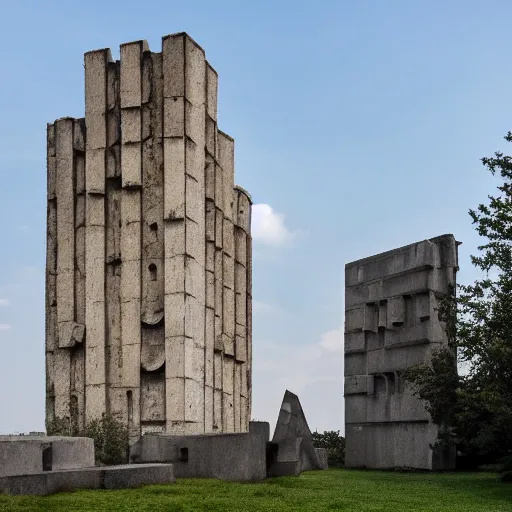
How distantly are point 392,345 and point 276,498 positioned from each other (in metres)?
17.6

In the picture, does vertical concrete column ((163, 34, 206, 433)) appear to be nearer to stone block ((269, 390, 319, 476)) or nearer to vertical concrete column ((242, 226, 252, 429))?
stone block ((269, 390, 319, 476))

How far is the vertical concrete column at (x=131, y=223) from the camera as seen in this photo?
26781 mm

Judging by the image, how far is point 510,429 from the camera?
21.7 meters

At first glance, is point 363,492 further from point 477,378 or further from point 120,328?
point 120,328

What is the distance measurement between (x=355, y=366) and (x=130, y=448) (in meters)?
11.2

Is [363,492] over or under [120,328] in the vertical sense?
under

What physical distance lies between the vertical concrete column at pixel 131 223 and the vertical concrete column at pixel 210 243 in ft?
6.70

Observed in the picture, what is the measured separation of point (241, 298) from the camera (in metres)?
35.1

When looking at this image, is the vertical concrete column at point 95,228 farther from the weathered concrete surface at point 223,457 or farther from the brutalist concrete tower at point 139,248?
the weathered concrete surface at point 223,457

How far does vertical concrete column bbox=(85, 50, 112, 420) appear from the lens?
89.8ft

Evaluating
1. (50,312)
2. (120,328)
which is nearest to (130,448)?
(120,328)

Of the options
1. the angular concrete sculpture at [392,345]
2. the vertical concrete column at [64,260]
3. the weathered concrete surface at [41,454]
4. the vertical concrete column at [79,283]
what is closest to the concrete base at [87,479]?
the weathered concrete surface at [41,454]

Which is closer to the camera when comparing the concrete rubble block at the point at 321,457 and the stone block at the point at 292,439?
the stone block at the point at 292,439

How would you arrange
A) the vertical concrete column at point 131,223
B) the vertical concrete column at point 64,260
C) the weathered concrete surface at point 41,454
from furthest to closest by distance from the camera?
the vertical concrete column at point 64,260 < the vertical concrete column at point 131,223 < the weathered concrete surface at point 41,454
